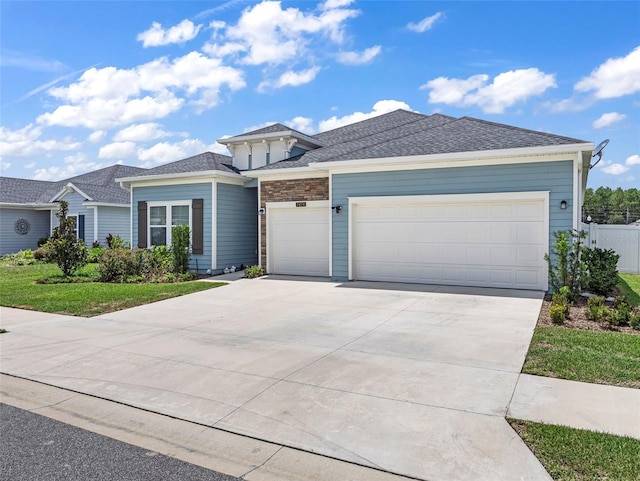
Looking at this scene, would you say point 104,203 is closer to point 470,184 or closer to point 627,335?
point 470,184

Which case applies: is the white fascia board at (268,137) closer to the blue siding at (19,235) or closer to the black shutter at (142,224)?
the black shutter at (142,224)

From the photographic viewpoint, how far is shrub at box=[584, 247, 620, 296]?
30.4 feet

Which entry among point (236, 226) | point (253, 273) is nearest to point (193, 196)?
point (236, 226)

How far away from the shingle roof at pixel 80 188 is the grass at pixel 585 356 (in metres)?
21.2

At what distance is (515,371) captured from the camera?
5043mm

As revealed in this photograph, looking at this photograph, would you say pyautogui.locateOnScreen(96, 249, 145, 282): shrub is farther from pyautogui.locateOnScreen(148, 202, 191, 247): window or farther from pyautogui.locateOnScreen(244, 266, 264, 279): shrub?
pyautogui.locateOnScreen(244, 266, 264, 279): shrub

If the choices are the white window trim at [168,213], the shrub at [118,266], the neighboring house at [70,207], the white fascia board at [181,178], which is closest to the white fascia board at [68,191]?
the neighboring house at [70,207]

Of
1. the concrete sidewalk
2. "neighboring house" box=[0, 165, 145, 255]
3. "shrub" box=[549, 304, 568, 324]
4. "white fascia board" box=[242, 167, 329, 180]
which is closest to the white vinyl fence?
the concrete sidewalk

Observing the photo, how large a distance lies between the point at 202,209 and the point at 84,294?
187 inches

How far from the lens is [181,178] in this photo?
1505 cm

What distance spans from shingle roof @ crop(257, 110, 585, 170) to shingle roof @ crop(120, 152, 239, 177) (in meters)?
2.30

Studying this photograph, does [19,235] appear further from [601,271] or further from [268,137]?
[601,271]

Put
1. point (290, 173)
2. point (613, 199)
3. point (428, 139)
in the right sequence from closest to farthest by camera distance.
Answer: point (428, 139)
point (290, 173)
point (613, 199)

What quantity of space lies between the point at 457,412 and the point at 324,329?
3394 mm
